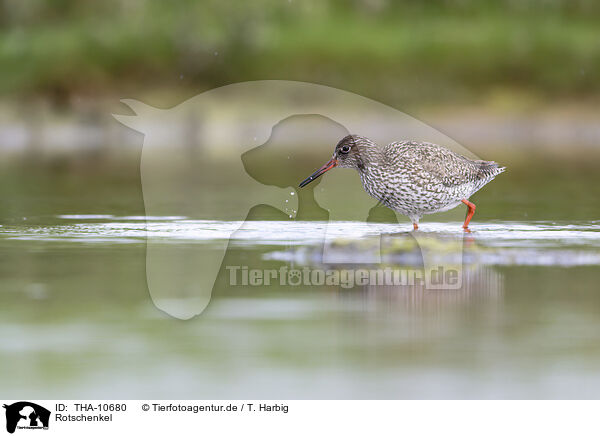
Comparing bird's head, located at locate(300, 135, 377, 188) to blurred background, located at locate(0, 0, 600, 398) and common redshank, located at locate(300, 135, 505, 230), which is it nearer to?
common redshank, located at locate(300, 135, 505, 230)

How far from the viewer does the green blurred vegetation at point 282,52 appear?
30938mm

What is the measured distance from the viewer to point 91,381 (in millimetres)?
6781

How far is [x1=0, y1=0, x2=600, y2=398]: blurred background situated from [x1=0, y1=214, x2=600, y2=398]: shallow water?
0.03m

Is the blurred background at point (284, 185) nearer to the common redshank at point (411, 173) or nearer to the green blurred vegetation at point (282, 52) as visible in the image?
the green blurred vegetation at point (282, 52)

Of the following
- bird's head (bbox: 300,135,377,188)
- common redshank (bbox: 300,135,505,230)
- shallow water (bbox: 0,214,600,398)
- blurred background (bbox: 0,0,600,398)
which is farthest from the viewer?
bird's head (bbox: 300,135,377,188)

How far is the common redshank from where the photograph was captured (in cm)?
1197

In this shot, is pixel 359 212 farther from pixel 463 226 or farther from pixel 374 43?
pixel 374 43

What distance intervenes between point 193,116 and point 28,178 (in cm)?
1062

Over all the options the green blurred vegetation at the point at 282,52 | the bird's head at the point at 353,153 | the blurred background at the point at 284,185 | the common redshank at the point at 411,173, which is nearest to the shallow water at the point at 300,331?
the blurred background at the point at 284,185

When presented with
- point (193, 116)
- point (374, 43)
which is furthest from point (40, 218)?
point (374, 43)

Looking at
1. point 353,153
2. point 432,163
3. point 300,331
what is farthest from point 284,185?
point 300,331

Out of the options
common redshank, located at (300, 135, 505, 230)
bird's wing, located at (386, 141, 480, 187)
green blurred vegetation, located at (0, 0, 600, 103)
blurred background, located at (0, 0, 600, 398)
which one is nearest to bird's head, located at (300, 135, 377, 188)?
common redshank, located at (300, 135, 505, 230)

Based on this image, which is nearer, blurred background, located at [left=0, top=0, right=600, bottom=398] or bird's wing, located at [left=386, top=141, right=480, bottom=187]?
blurred background, located at [left=0, top=0, right=600, bottom=398]

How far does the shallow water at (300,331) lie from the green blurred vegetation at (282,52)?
1956 centimetres
